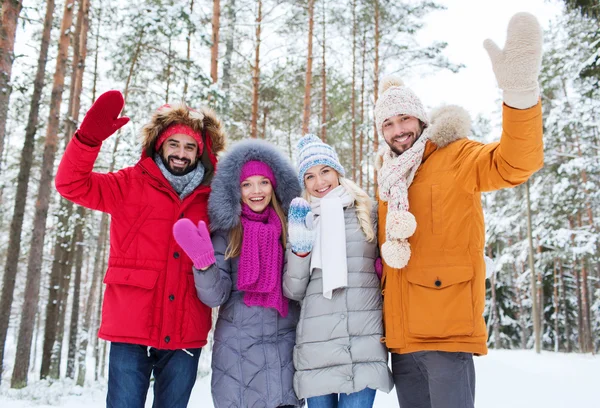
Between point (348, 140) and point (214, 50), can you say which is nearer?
point (214, 50)

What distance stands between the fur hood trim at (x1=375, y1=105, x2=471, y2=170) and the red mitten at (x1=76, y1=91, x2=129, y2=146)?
6.65 ft

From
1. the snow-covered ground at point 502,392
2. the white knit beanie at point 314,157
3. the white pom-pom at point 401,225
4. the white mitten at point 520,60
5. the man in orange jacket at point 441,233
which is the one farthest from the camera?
the snow-covered ground at point 502,392

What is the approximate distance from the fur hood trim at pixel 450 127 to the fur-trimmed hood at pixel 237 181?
113 centimetres

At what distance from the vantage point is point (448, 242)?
2.50m

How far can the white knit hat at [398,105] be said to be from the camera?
9.26ft

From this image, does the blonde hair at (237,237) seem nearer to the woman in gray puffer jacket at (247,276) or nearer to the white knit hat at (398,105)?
the woman in gray puffer jacket at (247,276)

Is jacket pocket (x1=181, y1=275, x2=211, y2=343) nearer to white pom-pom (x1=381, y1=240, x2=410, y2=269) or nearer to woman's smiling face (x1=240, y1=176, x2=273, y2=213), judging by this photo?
woman's smiling face (x1=240, y1=176, x2=273, y2=213)

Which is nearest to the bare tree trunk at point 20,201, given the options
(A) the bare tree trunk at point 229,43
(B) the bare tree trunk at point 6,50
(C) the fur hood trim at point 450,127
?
(B) the bare tree trunk at point 6,50

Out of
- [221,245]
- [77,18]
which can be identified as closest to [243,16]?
[77,18]

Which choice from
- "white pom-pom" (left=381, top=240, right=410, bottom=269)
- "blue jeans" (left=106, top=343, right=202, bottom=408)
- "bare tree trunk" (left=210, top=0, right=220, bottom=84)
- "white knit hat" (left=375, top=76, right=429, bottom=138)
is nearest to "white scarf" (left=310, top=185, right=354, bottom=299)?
"white pom-pom" (left=381, top=240, right=410, bottom=269)

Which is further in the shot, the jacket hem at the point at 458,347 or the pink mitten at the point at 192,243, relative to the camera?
the pink mitten at the point at 192,243

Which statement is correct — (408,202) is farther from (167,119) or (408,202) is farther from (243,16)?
(243,16)

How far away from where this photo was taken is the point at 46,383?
9008 millimetres

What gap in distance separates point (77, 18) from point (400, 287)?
12.9 meters
